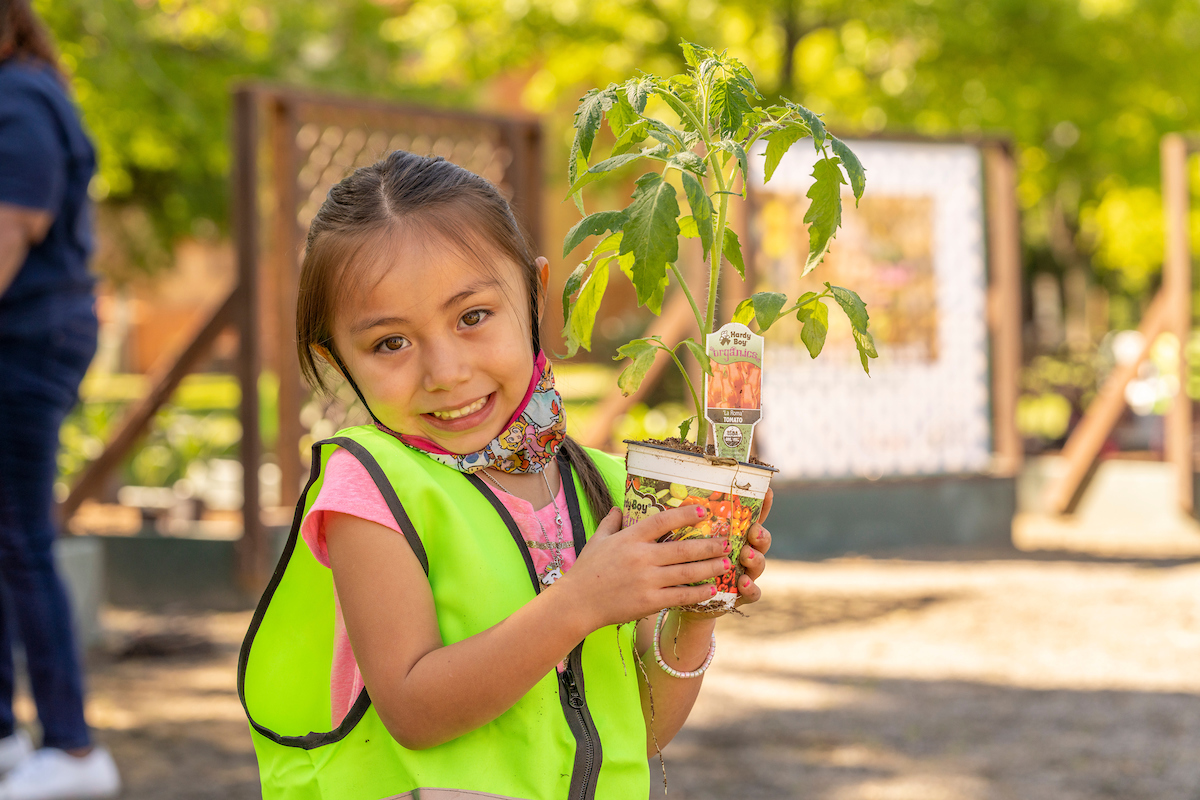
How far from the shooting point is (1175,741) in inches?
150

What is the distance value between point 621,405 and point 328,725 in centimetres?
503

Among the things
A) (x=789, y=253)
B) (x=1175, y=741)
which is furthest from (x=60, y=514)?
(x=1175, y=741)

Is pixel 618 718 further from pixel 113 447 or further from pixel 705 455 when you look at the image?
pixel 113 447

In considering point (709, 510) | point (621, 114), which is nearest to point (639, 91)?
point (621, 114)

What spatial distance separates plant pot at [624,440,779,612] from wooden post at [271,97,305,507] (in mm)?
4487

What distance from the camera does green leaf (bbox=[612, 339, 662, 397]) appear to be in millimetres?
1387

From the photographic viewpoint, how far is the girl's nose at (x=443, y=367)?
1.34 metres

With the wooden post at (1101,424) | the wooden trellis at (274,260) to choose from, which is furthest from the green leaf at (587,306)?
the wooden post at (1101,424)

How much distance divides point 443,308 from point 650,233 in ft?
0.87

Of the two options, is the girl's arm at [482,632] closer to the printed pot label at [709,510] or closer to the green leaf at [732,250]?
the printed pot label at [709,510]

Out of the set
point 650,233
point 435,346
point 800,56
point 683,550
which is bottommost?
point 683,550

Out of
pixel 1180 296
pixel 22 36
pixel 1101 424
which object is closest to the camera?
pixel 22 36

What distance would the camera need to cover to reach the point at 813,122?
4.34 feet

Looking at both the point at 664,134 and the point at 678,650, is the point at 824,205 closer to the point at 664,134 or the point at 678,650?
the point at 664,134
